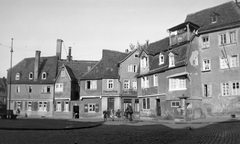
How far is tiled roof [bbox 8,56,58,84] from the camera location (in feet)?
186

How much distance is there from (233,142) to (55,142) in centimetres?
780

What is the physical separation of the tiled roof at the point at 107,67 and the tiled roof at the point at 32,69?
11.6 meters

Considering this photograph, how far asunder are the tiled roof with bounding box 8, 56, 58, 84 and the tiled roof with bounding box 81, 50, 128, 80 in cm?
1162

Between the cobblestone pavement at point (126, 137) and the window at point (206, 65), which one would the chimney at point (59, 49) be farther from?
the cobblestone pavement at point (126, 137)

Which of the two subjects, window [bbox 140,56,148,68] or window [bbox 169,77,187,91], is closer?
window [bbox 169,77,187,91]

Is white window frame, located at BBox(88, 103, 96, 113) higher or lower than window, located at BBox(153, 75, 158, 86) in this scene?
lower

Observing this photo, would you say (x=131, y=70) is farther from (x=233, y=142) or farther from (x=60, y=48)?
(x=233, y=142)

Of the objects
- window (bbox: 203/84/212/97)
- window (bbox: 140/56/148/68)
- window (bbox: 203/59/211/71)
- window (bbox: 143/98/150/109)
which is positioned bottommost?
window (bbox: 143/98/150/109)

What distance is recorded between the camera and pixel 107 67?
4881cm

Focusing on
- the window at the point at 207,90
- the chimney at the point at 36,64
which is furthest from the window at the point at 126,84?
the chimney at the point at 36,64

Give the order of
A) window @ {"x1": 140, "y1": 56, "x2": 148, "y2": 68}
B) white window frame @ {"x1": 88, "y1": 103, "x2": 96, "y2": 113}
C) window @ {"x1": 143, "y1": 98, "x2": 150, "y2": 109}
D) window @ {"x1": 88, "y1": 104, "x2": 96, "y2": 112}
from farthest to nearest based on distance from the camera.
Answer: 1. window @ {"x1": 88, "y1": 104, "x2": 96, "y2": 112}
2. white window frame @ {"x1": 88, "y1": 103, "x2": 96, "y2": 113}
3. window @ {"x1": 140, "y1": 56, "x2": 148, "y2": 68}
4. window @ {"x1": 143, "y1": 98, "x2": 150, "y2": 109}

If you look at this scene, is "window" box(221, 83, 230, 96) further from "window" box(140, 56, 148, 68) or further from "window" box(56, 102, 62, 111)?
"window" box(56, 102, 62, 111)

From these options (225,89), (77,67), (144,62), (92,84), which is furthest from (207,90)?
(77,67)

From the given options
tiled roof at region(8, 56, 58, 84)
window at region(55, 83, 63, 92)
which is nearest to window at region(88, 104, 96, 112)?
window at region(55, 83, 63, 92)
